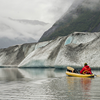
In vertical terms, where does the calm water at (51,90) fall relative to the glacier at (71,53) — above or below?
below

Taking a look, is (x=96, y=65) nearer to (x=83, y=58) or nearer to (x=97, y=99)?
(x=83, y=58)

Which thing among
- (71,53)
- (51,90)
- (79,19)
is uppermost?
(79,19)

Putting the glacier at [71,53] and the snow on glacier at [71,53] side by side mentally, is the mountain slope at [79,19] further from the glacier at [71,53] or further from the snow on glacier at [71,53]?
the snow on glacier at [71,53]

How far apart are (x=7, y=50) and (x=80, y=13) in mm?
110233

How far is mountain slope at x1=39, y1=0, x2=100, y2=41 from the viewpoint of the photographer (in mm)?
145750

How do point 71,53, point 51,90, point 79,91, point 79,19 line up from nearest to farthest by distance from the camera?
point 79,91 → point 51,90 → point 71,53 → point 79,19

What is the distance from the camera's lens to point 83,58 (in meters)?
35.9

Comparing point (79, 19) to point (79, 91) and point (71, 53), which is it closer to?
point (71, 53)

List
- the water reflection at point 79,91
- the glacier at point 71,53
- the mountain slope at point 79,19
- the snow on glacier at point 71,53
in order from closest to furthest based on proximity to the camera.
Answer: the water reflection at point 79,91 → the glacier at point 71,53 → the snow on glacier at point 71,53 → the mountain slope at point 79,19

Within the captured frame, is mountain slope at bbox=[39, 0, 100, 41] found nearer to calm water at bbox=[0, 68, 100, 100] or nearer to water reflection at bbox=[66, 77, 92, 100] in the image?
calm water at bbox=[0, 68, 100, 100]

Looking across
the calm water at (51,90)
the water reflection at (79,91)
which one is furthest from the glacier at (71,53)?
the water reflection at (79,91)

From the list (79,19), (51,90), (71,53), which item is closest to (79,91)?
(51,90)

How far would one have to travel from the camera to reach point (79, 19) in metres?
158

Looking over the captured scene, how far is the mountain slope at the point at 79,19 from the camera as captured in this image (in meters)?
146
